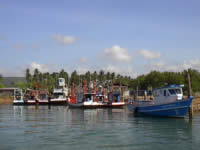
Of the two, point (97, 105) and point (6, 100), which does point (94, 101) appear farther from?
point (6, 100)

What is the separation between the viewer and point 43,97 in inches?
4360

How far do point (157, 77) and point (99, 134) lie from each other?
85989 millimetres

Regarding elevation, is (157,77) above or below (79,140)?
above

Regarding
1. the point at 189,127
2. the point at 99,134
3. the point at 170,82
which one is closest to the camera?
the point at 99,134

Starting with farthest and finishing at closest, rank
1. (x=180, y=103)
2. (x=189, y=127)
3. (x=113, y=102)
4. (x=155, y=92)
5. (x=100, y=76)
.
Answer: (x=100, y=76) < (x=113, y=102) < (x=155, y=92) < (x=180, y=103) < (x=189, y=127)

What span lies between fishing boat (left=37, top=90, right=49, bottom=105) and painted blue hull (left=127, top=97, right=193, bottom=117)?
57156 millimetres

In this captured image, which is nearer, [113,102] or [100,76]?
[113,102]

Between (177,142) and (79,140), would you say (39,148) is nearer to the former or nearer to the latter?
(79,140)

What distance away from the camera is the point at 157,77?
113 metres

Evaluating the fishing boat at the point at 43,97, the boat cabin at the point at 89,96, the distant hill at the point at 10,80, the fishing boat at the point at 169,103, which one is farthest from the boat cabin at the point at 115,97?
the distant hill at the point at 10,80

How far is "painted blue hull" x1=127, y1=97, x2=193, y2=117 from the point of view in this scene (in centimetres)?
Result: 4179

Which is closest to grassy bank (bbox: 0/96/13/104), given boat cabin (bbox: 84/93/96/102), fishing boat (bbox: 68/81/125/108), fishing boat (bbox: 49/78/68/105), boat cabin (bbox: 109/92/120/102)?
fishing boat (bbox: 49/78/68/105)

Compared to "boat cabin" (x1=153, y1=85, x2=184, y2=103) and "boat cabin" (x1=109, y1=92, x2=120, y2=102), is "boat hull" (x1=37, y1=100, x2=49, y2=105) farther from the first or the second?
"boat cabin" (x1=153, y1=85, x2=184, y2=103)

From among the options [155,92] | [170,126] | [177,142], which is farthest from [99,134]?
[155,92]
